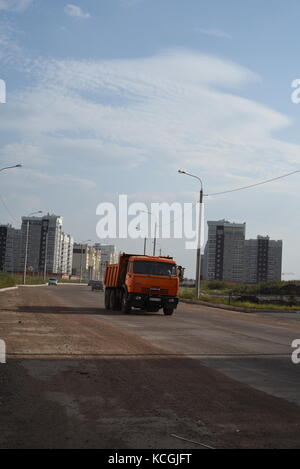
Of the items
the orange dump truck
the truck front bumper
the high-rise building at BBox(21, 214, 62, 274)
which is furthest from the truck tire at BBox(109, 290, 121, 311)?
the high-rise building at BBox(21, 214, 62, 274)

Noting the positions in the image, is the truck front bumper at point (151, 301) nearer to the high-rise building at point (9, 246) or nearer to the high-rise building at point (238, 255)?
the high-rise building at point (238, 255)

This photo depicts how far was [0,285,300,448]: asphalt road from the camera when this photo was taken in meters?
5.89

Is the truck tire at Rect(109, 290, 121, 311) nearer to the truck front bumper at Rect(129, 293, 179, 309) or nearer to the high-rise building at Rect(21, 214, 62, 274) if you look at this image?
the truck front bumper at Rect(129, 293, 179, 309)

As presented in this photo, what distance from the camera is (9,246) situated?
544 feet

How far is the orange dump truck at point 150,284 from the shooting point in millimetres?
24750

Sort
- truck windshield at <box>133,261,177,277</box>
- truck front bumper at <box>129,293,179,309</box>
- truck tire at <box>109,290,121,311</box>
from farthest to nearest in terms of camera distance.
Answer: truck tire at <box>109,290,121,311</box>
truck windshield at <box>133,261,177,277</box>
truck front bumper at <box>129,293,179,309</box>

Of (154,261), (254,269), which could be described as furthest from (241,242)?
(154,261)

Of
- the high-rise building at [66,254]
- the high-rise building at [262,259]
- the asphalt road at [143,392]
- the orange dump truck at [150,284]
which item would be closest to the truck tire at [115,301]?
the orange dump truck at [150,284]

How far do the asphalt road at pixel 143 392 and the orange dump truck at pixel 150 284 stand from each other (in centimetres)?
908

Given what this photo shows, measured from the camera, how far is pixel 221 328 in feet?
66.2

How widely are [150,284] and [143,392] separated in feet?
54.7

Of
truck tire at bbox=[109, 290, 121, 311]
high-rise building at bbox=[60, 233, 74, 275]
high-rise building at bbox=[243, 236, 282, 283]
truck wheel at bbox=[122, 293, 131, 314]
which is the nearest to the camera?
truck wheel at bbox=[122, 293, 131, 314]

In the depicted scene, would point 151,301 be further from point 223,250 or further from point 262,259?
point 262,259
